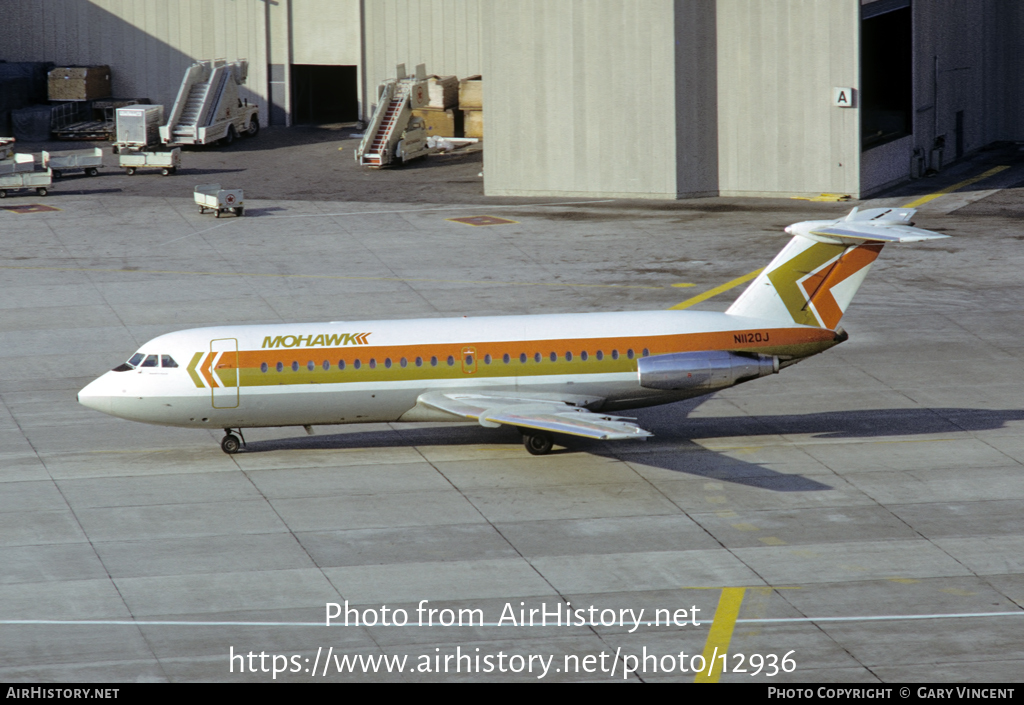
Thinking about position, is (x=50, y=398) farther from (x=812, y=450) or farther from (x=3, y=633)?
(x=812, y=450)

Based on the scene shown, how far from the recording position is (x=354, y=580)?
84.6 feet

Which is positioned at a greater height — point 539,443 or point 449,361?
point 449,361

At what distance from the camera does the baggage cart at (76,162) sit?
7006cm

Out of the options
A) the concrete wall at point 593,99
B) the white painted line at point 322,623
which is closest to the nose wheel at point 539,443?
the white painted line at point 322,623

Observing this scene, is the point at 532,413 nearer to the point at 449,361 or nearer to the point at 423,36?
the point at 449,361

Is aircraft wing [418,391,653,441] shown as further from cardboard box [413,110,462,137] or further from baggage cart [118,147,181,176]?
cardboard box [413,110,462,137]

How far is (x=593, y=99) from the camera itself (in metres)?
64.1

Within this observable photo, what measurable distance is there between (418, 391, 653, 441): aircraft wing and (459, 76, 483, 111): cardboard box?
47.3m

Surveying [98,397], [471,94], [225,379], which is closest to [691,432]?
[225,379]

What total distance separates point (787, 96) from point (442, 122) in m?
23.5

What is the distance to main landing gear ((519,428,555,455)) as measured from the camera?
108ft

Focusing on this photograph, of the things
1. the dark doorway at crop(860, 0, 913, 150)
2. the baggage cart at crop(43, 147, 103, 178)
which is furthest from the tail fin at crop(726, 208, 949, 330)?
the baggage cart at crop(43, 147, 103, 178)

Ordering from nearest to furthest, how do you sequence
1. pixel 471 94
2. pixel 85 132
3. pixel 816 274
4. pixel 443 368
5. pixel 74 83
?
pixel 443 368 < pixel 816 274 < pixel 471 94 < pixel 85 132 < pixel 74 83

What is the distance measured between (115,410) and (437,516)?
901cm
